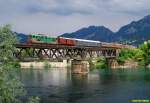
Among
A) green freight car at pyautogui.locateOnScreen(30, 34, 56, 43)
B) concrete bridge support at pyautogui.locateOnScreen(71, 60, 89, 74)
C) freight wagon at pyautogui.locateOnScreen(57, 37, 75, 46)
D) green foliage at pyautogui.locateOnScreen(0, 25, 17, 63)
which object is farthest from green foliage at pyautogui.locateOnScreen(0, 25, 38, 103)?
concrete bridge support at pyautogui.locateOnScreen(71, 60, 89, 74)

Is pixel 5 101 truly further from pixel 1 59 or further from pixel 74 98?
pixel 74 98

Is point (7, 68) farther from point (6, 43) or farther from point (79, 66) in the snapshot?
point (79, 66)

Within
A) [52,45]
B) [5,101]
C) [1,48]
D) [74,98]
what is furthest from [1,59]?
[52,45]

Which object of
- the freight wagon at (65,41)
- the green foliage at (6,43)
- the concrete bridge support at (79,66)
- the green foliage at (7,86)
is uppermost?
the freight wagon at (65,41)

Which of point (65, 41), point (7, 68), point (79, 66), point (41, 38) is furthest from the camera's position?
point (79, 66)

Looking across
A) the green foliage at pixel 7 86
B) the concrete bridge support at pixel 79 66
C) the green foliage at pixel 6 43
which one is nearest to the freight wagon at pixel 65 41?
the concrete bridge support at pixel 79 66

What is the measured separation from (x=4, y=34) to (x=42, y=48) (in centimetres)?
9079

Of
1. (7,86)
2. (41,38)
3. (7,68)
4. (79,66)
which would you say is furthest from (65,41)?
(7,86)

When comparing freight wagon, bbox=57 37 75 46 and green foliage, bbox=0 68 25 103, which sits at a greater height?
freight wagon, bbox=57 37 75 46

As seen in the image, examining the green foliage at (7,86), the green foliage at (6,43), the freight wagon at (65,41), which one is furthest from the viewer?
the freight wagon at (65,41)

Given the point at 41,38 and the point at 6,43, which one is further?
the point at 41,38

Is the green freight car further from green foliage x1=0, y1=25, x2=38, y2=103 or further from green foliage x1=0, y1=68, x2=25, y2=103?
green foliage x1=0, y1=68, x2=25, y2=103

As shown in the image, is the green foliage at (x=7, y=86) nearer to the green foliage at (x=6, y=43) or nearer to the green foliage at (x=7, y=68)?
the green foliage at (x=7, y=68)

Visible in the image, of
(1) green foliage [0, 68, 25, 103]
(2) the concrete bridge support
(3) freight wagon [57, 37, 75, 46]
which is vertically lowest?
(2) the concrete bridge support
